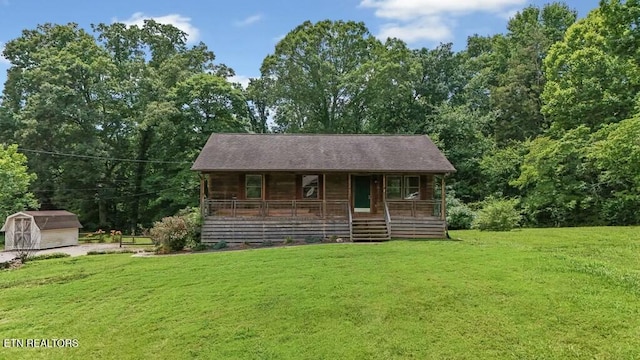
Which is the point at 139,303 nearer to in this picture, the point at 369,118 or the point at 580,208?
the point at 580,208

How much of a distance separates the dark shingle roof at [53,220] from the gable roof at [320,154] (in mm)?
10307

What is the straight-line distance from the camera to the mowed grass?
6.02 metres

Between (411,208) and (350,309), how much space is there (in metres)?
12.9

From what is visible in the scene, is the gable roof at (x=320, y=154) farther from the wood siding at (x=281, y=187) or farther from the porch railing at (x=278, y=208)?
the porch railing at (x=278, y=208)

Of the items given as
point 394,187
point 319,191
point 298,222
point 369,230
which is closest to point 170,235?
point 298,222

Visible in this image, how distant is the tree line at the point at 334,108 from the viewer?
23.9 metres

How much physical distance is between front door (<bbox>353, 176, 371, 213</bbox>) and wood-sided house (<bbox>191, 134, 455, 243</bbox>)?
5cm

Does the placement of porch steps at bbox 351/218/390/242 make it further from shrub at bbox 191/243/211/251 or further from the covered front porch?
shrub at bbox 191/243/211/251

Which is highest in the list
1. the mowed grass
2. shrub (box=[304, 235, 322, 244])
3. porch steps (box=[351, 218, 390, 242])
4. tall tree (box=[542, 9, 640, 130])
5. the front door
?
tall tree (box=[542, 9, 640, 130])

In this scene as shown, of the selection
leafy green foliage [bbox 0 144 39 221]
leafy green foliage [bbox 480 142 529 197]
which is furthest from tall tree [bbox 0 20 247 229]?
leafy green foliage [bbox 480 142 529 197]

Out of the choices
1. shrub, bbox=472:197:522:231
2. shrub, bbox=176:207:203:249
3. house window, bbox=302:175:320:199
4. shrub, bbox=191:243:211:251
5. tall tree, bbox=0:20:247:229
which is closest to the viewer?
shrub, bbox=191:243:211:251

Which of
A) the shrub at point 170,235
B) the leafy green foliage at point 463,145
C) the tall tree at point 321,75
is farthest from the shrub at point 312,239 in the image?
the tall tree at point 321,75

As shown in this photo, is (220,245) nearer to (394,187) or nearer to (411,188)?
(394,187)

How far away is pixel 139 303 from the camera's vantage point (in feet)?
27.3
